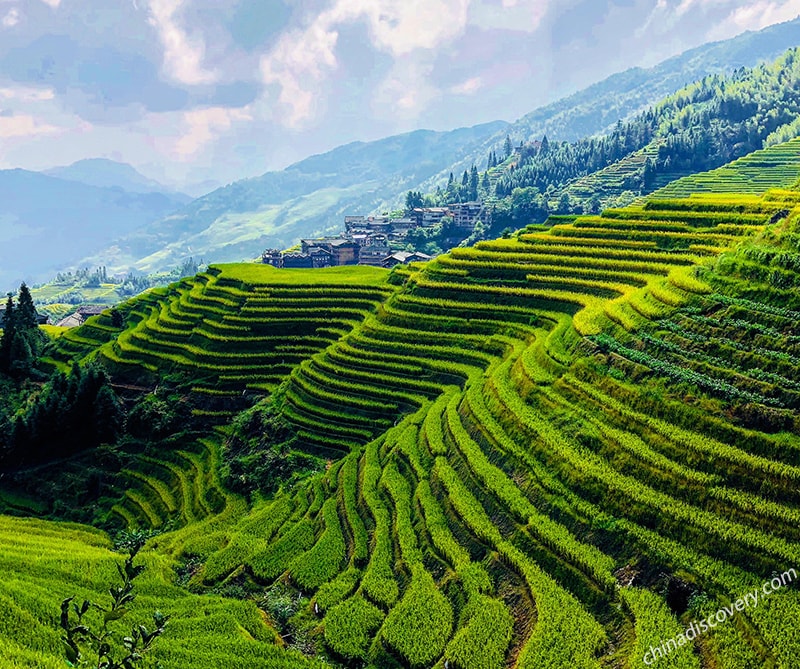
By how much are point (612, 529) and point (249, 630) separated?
36.0ft

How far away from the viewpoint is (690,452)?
1898 cm

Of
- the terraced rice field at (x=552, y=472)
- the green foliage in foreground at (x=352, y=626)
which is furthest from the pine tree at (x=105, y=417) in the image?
the green foliage in foreground at (x=352, y=626)

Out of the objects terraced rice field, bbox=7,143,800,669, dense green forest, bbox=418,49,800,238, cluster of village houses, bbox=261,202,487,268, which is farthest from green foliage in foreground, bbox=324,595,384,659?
dense green forest, bbox=418,49,800,238

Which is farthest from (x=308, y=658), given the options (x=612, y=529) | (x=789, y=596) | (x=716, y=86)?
(x=716, y=86)

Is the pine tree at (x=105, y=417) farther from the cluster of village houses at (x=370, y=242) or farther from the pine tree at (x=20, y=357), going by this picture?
the cluster of village houses at (x=370, y=242)

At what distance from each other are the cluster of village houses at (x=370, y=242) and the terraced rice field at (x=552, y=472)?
242ft

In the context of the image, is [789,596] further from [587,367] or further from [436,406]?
[436,406]

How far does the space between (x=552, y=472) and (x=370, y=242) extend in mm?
102582

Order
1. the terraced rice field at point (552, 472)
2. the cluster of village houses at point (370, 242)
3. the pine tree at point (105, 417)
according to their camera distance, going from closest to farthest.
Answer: the terraced rice field at point (552, 472) < the pine tree at point (105, 417) < the cluster of village houses at point (370, 242)

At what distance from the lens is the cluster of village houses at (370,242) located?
11631 cm

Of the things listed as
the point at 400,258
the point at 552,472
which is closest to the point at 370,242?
the point at 400,258

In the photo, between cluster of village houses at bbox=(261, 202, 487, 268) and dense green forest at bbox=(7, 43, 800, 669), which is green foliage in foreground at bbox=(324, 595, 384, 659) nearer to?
dense green forest at bbox=(7, 43, 800, 669)

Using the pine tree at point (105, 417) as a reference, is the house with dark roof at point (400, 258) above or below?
below

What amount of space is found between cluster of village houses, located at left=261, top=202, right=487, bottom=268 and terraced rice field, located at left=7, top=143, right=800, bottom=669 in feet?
242
